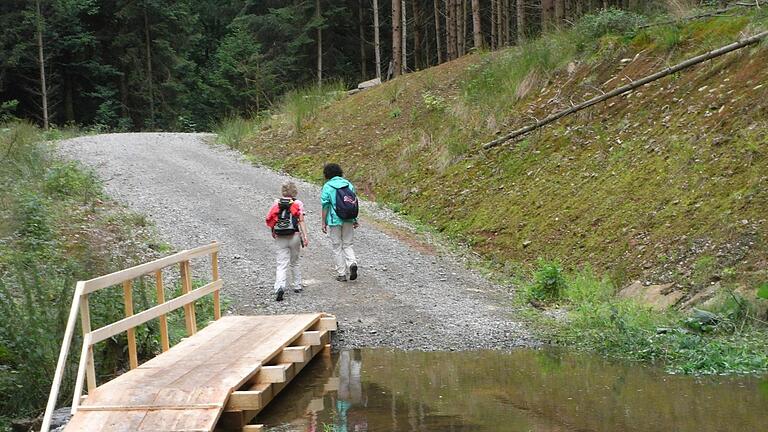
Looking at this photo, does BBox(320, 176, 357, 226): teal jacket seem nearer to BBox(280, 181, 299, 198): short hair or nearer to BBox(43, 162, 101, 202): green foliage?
BBox(280, 181, 299, 198): short hair

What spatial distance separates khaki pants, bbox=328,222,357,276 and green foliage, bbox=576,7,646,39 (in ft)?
28.9

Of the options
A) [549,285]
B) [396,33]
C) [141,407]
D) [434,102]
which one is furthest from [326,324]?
[396,33]

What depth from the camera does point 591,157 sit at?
50.0ft

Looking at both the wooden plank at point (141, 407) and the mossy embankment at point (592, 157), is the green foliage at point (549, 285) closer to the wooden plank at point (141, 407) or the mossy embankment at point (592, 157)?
the mossy embankment at point (592, 157)

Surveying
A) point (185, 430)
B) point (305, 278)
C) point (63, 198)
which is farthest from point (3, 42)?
point (185, 430)

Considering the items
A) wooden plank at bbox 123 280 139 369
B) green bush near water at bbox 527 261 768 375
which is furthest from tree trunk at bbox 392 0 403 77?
wooden plank at bbox 123 280 139 369

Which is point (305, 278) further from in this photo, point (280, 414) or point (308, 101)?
point (308, 101)

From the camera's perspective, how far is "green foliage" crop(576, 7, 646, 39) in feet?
59.5

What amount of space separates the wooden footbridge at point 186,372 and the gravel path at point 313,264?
5.51 ft

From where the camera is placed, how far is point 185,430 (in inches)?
233

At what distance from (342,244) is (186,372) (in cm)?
555

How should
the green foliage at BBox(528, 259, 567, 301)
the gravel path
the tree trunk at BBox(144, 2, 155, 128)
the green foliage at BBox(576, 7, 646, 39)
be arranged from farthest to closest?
the tree trunk at BBox(144, 2, 155, 128) → the green foliage at BBox(576, 7, 646, 39) → the green foliage at BBox(528, 259, 567, 301) → the gravel path

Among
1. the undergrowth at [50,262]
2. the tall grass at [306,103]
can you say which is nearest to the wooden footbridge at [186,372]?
the undergrowth at [50,262]

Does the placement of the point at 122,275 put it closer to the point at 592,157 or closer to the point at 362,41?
the point at 592,157
